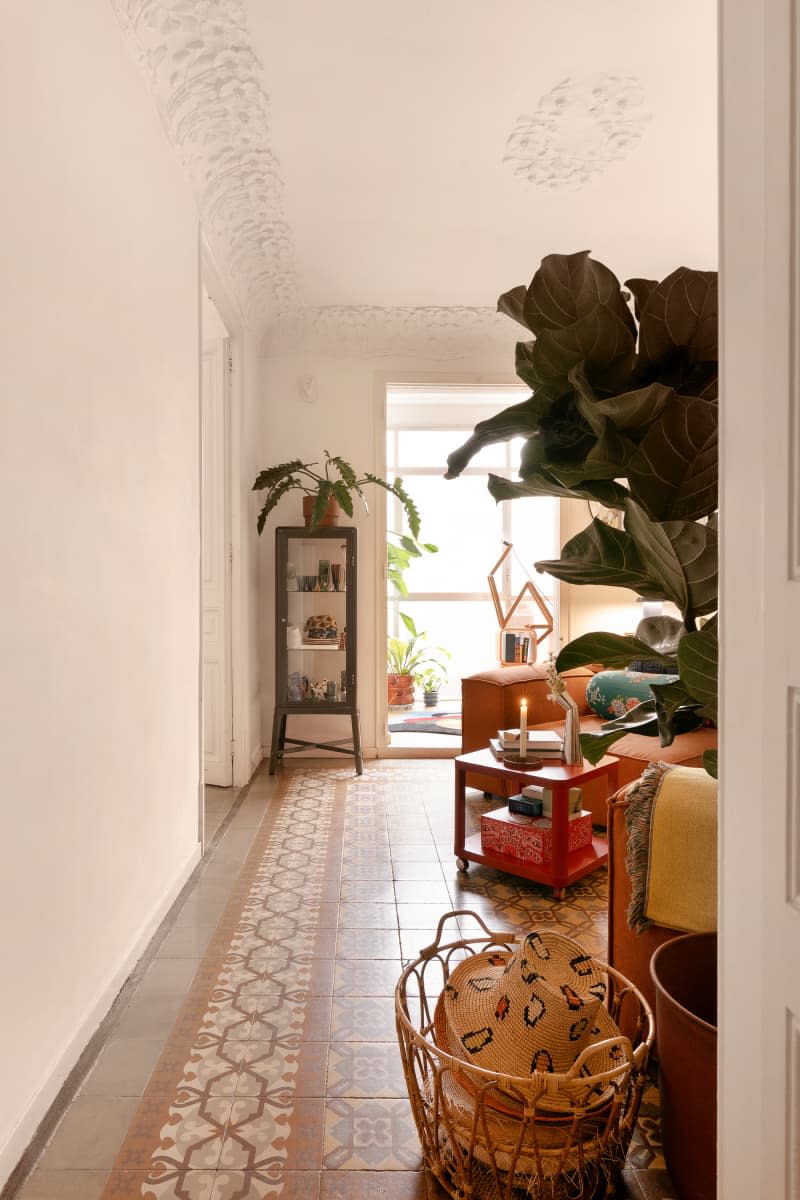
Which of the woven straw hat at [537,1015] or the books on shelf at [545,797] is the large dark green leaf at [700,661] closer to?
the woven straw hat at [537,1015]

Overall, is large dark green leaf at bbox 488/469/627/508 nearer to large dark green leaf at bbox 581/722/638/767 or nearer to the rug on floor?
large dark green leaf at bbox 581/722/638/767

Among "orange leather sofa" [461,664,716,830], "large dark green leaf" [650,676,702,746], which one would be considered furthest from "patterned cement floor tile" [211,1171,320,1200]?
"orange leather sofa" [461,664,716,830]

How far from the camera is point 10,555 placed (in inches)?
61.2

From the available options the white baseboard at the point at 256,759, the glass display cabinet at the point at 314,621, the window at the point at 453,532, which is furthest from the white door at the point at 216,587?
the window at the point at 453,532

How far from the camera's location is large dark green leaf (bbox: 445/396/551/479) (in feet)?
4.33

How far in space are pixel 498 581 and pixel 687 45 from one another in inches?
188

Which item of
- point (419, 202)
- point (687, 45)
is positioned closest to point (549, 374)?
point (687, 45)

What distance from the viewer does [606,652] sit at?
124 cm

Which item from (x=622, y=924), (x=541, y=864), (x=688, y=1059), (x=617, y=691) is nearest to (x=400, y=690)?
(x=617, y=691)

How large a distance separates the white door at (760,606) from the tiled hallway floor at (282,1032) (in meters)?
0.79

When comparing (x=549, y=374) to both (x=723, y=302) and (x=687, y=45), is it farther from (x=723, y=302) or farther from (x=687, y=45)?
(x=687, y=45)

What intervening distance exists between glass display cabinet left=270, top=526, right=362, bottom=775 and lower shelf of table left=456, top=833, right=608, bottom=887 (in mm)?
1822

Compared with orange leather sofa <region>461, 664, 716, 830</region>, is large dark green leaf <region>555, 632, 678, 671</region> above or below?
above

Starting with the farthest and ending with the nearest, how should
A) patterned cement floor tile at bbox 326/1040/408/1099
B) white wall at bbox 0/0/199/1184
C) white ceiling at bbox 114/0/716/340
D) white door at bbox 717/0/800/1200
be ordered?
1. white ceiling at bbox 114/0/716/340
2. patterned cement floor tile at bbox 326/1040/408/1099
3. white wall at bbox 0/0/199/1184
4. white door at bbox 717/0/800/1200
